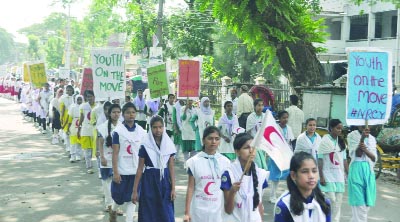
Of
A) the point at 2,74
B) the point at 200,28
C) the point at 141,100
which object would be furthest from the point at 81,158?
the point at 2,74

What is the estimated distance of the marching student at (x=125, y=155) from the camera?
7.39 meters

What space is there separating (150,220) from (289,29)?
8.75 metres

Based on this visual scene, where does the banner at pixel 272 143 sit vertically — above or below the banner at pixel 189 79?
below

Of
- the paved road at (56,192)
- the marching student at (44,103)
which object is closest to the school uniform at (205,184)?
the paved road at (56,192)

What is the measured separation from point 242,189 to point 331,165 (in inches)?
123

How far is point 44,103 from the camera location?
20.0 meters

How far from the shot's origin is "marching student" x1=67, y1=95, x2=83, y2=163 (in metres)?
13.3

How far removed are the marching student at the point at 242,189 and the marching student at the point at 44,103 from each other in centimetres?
1562

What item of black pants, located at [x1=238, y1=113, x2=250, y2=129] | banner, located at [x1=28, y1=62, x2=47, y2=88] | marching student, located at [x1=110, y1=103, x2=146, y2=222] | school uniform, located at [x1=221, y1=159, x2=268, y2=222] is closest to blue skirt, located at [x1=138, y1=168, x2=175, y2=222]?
marching student, located at [x1=110, y1=103, x2=146, y2=222]

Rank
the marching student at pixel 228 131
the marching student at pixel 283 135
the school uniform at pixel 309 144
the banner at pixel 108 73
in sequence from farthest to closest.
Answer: the marching student at pixel 228 131 < the banner at pixel 108 73 < the marching student at pixel 283 135 < the school uniform at pixel 309 144

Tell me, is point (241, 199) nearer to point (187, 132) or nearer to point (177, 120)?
point (187, 132)

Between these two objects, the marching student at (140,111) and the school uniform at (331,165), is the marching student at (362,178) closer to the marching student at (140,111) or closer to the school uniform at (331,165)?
the school uniform at (331,165)

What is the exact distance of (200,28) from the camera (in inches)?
1184

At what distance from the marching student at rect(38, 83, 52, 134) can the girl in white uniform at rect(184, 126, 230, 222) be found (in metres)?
15.0
